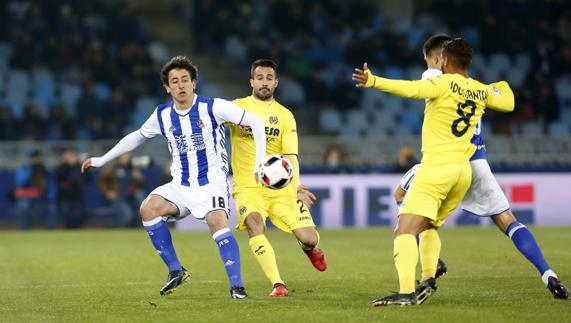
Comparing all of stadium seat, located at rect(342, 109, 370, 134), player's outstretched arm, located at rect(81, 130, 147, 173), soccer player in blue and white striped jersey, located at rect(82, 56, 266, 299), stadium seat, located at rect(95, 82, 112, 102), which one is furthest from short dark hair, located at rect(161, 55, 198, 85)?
stadium seat, located at rect(342, 109, 370, 134)

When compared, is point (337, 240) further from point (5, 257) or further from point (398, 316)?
point (398, 316)

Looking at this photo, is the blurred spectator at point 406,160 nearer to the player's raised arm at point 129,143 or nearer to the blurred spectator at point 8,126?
the blurred spectator at point 8,126

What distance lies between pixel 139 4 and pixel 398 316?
23.1 m

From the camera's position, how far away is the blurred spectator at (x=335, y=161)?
21.2 metres

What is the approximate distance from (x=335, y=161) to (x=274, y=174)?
12.2m

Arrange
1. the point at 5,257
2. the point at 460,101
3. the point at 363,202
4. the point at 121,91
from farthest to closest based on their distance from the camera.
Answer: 1. the point at 121,91
2. the point at 363,202
3. the point at 5,257
4. the point at 460,101

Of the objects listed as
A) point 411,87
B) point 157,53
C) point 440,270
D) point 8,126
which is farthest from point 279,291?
point 157,53

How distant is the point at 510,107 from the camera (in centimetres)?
905

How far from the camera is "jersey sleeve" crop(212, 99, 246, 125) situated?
373 inches

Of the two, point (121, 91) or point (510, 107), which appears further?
point (121, 91)

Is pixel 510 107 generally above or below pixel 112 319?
above

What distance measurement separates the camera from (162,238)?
380 inches

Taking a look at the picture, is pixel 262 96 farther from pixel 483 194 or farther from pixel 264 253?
pixel 483 194

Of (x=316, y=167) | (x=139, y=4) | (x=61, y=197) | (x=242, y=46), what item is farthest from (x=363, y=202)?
(x=139, y=4)
